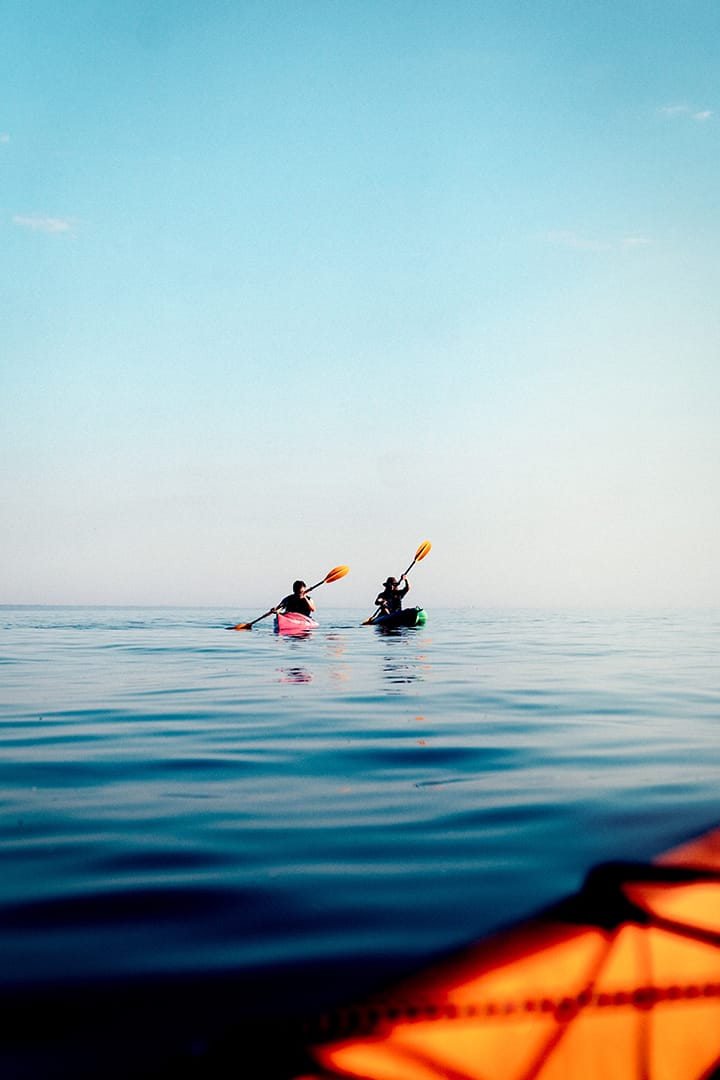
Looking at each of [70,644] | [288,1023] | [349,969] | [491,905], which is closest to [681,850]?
[491,905]

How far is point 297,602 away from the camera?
2069cm

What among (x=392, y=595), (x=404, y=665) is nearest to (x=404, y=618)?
(x=392, y=595)

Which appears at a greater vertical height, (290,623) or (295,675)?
(290,623)

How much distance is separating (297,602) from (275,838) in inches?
694

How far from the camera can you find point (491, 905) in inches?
96.3

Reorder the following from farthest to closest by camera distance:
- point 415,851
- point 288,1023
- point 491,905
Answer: point 415,851, point 491,905, point 288,1023

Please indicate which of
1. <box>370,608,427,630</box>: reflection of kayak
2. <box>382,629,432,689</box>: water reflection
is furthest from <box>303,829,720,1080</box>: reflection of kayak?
<box>370,608,427,630</box>: reflection of kayak

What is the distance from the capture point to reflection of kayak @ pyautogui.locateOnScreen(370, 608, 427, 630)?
21.2 meters

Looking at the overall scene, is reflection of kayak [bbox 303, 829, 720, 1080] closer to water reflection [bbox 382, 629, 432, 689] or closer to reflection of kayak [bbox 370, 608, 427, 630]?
water reflection [bbox 382, 629, 432, 689]

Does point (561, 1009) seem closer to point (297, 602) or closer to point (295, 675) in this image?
point (295, 675)

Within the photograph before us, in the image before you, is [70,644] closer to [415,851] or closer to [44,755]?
[44,755]

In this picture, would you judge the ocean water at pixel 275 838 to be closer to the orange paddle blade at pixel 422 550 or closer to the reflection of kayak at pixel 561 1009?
the reflection of kayak at pixel 561 1009

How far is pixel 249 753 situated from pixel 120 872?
6.91 ft

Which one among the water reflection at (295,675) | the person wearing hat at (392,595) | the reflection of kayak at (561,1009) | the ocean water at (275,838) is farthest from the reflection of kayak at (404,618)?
the reflection of kayak at (561,1009)
